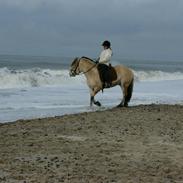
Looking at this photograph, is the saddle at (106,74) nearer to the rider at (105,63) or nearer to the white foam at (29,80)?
the rider at (105,63)

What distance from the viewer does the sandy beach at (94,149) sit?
7.74m

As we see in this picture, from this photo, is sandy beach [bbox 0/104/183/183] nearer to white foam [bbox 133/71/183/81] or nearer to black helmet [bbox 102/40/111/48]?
black helmet [bbox 102/40/111/48]

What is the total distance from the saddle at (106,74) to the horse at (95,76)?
58 millimetres

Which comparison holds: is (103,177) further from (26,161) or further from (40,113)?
(40,113)

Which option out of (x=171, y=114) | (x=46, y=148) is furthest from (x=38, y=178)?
(x=171, y=114)

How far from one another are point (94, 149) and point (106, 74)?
8.12 m

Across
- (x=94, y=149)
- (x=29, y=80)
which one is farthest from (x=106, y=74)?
(x=29, y=80)

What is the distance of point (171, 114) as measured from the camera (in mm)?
15117

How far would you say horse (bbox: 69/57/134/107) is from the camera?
17.7 metres

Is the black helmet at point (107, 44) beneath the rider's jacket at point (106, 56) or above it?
above

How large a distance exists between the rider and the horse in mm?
120

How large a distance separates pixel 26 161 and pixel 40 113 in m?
7.91

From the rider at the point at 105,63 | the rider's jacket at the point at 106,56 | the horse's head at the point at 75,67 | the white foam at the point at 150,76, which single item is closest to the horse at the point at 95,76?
the horse's head at the point at 75,67

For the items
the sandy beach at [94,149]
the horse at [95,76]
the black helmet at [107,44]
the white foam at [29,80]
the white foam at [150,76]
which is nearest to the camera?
the sandy beach at [94,149]
